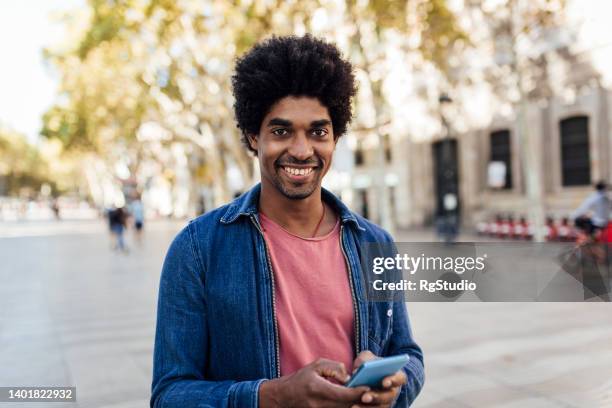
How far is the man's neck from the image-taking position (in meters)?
1.99

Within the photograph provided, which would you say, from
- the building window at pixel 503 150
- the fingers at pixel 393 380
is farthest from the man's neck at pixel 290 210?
the building window at pixel 503 150

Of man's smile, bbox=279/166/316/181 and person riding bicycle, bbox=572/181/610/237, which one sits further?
person riding bicycle, bbox=572/181/610/237

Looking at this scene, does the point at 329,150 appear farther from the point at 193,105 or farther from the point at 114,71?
the point at 114,71

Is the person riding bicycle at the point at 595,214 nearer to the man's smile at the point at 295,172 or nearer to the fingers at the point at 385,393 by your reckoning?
the man's smile at the point at 295,172

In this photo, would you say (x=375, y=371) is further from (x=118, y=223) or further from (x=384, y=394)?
(x=118, y=223)

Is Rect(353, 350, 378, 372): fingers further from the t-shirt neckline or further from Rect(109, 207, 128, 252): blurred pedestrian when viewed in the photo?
Rect(109, 207, 128, 252): blurred pedestrian

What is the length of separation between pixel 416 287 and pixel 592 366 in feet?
14.8

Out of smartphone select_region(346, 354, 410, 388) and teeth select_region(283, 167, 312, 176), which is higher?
teeth select_region(283, 167, 312, 176)

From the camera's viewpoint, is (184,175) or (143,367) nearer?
(143,367)

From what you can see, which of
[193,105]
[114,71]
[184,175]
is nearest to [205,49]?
[193,105]

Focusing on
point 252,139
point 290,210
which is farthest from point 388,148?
point 290,210

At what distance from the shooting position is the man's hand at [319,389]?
59.3 inches

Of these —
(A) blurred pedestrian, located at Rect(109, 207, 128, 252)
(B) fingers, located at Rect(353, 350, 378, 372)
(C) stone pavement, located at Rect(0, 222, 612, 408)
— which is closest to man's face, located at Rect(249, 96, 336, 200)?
(B) fingers, located at Rect(353, 350, 378, 372)

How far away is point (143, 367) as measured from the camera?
20.3ft
